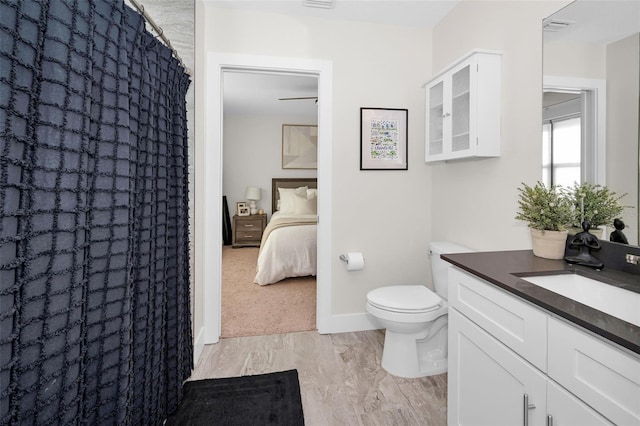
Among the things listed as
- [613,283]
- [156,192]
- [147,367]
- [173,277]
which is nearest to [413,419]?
[613,283]

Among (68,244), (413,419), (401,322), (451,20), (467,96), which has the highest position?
(451,20)

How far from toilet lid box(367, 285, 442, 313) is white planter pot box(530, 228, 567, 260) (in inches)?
27.2

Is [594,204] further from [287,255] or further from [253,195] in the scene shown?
[253,195]

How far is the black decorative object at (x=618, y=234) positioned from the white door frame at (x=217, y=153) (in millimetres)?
1655

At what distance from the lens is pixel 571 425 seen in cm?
82

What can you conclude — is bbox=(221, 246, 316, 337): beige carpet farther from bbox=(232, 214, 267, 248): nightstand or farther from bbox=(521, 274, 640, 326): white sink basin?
bbox=(521, 274, 640, 326): white sink basin

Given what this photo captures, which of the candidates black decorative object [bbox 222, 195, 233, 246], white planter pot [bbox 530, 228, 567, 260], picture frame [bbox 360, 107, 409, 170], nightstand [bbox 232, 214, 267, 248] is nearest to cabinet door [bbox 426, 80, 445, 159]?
picture frame [bbox 360, 107, 409, 170]

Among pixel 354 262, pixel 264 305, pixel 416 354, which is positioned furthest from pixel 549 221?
pixel 264 305

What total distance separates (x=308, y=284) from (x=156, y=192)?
2585mm

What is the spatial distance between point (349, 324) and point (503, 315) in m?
1.66

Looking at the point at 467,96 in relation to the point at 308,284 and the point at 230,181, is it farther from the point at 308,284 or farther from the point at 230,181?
the point at 230,181

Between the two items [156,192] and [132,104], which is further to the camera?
[156,192]

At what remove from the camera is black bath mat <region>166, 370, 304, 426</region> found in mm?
1597

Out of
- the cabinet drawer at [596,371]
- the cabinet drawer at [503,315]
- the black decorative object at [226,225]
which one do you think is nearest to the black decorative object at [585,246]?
the cabinet drawer at [503,315]
